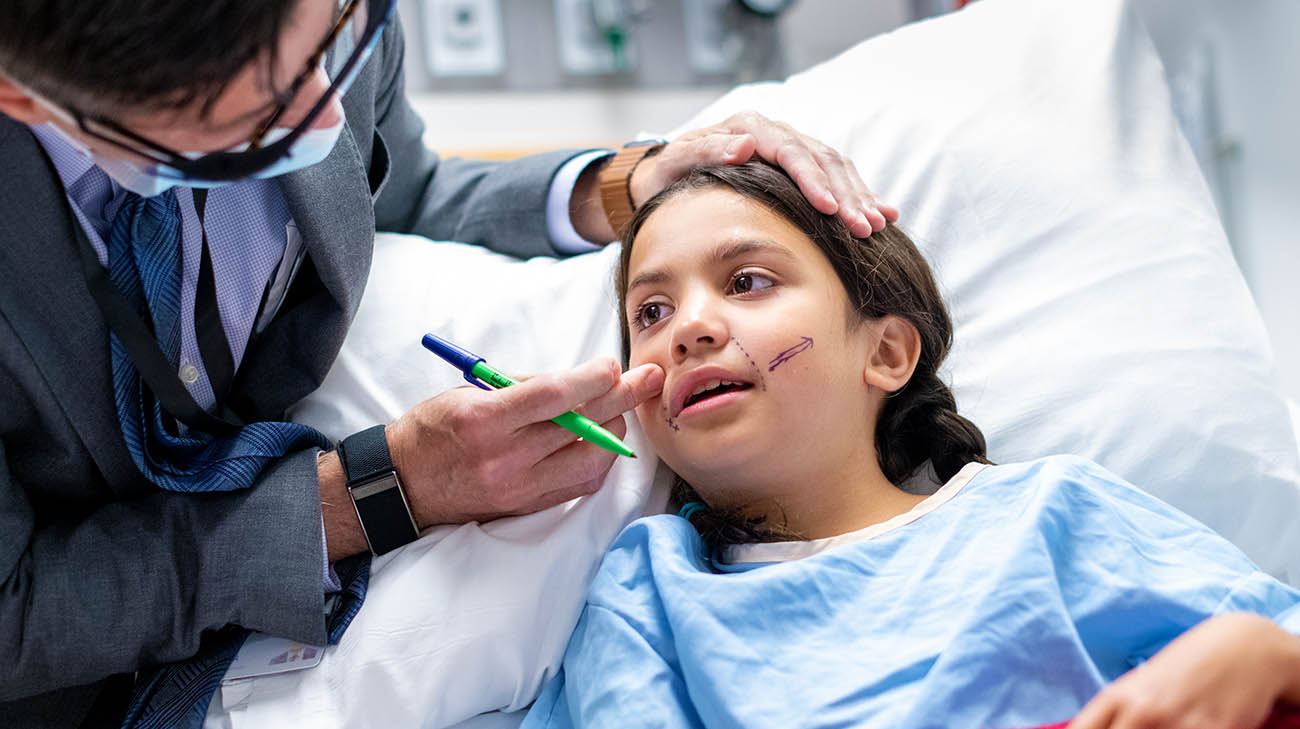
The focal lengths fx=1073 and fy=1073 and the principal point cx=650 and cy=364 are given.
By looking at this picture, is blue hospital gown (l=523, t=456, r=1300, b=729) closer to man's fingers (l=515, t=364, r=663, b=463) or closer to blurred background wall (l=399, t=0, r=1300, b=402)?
man's fingers (l=515, t=364, r=663, b=463)

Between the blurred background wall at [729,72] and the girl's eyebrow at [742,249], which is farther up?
the girl's eyebrow at [742,249]

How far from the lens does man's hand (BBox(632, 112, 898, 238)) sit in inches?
51.3

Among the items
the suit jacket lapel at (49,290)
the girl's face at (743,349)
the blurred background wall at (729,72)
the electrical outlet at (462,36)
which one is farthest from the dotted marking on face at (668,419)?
the electrical outlet at (462,36)

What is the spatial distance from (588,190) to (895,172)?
0.46 m

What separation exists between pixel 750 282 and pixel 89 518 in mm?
773

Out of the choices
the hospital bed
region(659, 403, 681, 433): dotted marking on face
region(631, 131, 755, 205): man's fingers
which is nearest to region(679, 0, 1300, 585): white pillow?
the hospital bed

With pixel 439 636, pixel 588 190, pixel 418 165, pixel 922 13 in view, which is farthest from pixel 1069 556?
pixel 922 13

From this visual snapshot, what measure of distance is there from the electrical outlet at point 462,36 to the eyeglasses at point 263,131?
1512mm

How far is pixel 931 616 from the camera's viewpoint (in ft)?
3.40

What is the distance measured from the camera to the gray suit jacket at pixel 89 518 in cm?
108

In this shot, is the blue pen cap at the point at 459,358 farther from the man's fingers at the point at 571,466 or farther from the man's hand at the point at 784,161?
the man's hand at the point at 784,161

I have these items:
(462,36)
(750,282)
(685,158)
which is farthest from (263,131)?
(462,36)

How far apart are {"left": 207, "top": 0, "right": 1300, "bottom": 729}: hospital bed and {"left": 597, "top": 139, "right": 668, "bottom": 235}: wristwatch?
8 centimetres

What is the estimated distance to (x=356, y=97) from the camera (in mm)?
1384
